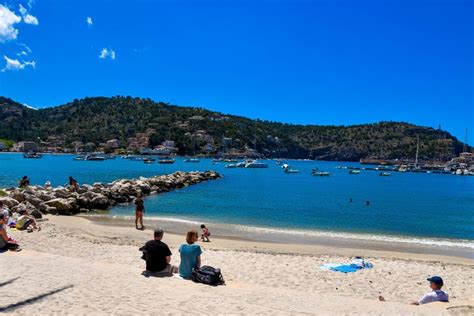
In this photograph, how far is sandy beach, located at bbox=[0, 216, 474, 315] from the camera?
8375 millimetres

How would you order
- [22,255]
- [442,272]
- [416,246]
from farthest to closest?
[416,246] < [442,272] < [22,255]

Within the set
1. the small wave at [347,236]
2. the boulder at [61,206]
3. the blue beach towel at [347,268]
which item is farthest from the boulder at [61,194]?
the blue beach towel at [347,268]

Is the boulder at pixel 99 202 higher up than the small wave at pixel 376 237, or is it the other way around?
the boulder at pixel 99 202

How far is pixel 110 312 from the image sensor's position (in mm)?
7734

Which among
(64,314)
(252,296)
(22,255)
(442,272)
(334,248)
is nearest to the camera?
(64,314)

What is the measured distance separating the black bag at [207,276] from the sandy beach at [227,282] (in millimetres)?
263

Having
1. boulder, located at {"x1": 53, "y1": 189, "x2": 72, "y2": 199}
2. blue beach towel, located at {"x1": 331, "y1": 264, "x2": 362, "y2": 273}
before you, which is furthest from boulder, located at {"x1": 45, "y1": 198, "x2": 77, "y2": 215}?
blue beach towel, located at {"x1": 331, "y1": 264, "x2": 362, "y2": 273}

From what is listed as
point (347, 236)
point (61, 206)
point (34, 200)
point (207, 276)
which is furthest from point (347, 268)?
point (34, 200)

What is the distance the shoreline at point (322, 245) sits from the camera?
59.0 ft

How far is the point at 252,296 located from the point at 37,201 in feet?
65.0

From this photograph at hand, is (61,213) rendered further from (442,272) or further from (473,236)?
(473,236)

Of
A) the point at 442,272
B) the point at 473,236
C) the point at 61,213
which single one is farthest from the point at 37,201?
the point at 473,236

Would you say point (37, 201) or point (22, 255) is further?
point (37, 201)

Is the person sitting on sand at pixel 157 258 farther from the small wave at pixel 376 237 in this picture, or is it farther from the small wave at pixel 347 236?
the small wave at pixel 376 237
